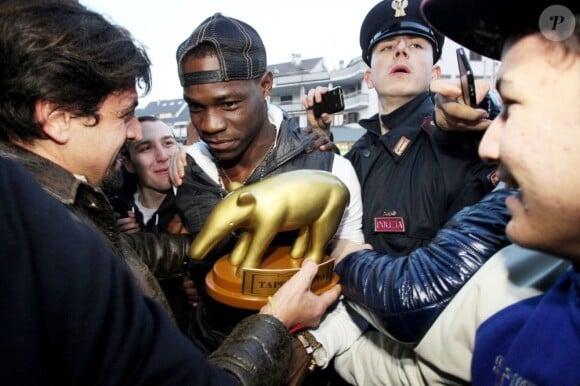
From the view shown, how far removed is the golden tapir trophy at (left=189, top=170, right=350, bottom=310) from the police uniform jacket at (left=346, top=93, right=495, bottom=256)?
55cm

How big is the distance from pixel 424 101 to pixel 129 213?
2166 mm

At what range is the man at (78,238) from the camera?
2.19 ft

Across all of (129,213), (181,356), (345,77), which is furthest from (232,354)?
(345,77)

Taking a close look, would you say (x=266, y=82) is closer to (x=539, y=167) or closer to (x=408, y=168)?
(x=408, y=168)

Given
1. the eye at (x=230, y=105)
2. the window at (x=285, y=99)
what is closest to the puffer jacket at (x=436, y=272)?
the eye at (x=230, y=105)

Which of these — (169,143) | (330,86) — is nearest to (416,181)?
(169,143)

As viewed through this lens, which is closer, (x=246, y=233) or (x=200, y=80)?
(x=246, y=233)

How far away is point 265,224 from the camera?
145cm

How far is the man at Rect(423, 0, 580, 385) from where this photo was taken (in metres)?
0.77

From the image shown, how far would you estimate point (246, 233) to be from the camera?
5.12 ft

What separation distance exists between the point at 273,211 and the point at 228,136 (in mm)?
560

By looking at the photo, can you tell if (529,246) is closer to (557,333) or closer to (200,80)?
(557,333)

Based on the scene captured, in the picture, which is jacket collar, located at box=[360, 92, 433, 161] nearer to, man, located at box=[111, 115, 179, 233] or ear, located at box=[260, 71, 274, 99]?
ear, located at box=[260, 71, 274, 99]

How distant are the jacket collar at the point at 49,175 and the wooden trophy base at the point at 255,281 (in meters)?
0.60
